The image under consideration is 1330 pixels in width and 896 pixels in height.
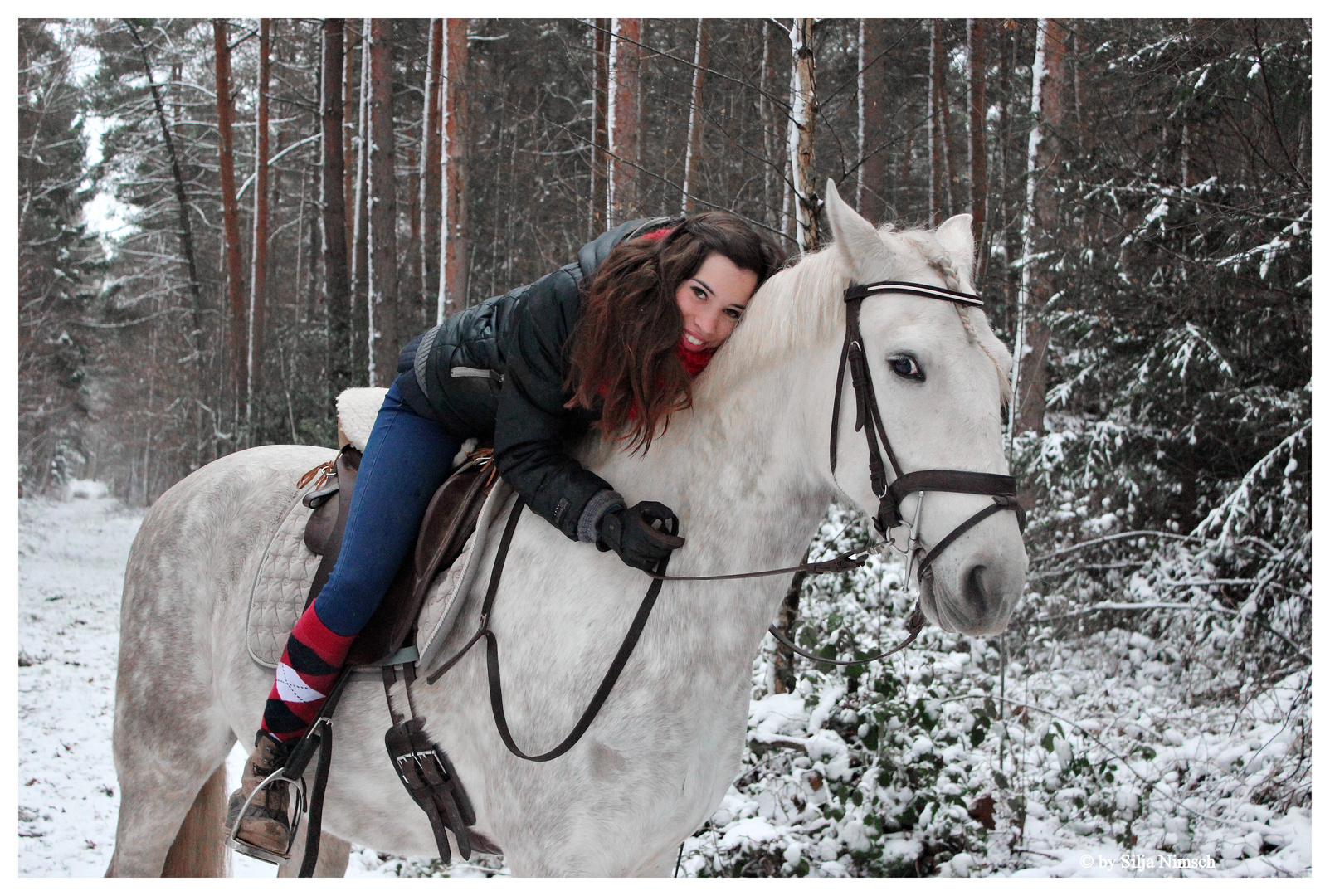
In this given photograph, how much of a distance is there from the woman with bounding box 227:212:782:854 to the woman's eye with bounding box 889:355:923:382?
1.62 feet

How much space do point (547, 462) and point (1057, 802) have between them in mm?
3601

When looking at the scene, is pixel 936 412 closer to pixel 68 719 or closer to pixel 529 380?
pixel 529 380

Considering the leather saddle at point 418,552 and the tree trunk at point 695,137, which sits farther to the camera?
the tree trunk at point 695,137

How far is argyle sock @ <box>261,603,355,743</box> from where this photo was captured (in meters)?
2.37

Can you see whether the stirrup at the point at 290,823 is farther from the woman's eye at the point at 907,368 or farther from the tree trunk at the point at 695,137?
the tree trunk at the point at 695,137

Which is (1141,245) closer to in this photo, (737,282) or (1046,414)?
(1046,414)

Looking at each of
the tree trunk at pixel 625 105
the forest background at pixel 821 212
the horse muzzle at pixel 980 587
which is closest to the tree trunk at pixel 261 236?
the forest background at pixel 821 212

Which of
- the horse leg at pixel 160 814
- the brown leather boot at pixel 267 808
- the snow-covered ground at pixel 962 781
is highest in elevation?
the brown leather boot at pixel 267 808

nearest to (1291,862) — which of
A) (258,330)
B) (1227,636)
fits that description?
(1227,636)

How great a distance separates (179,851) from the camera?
305 cm

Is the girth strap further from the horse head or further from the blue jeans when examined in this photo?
the horse head

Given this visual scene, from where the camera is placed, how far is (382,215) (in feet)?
36.9

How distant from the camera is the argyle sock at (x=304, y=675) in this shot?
2.37m
